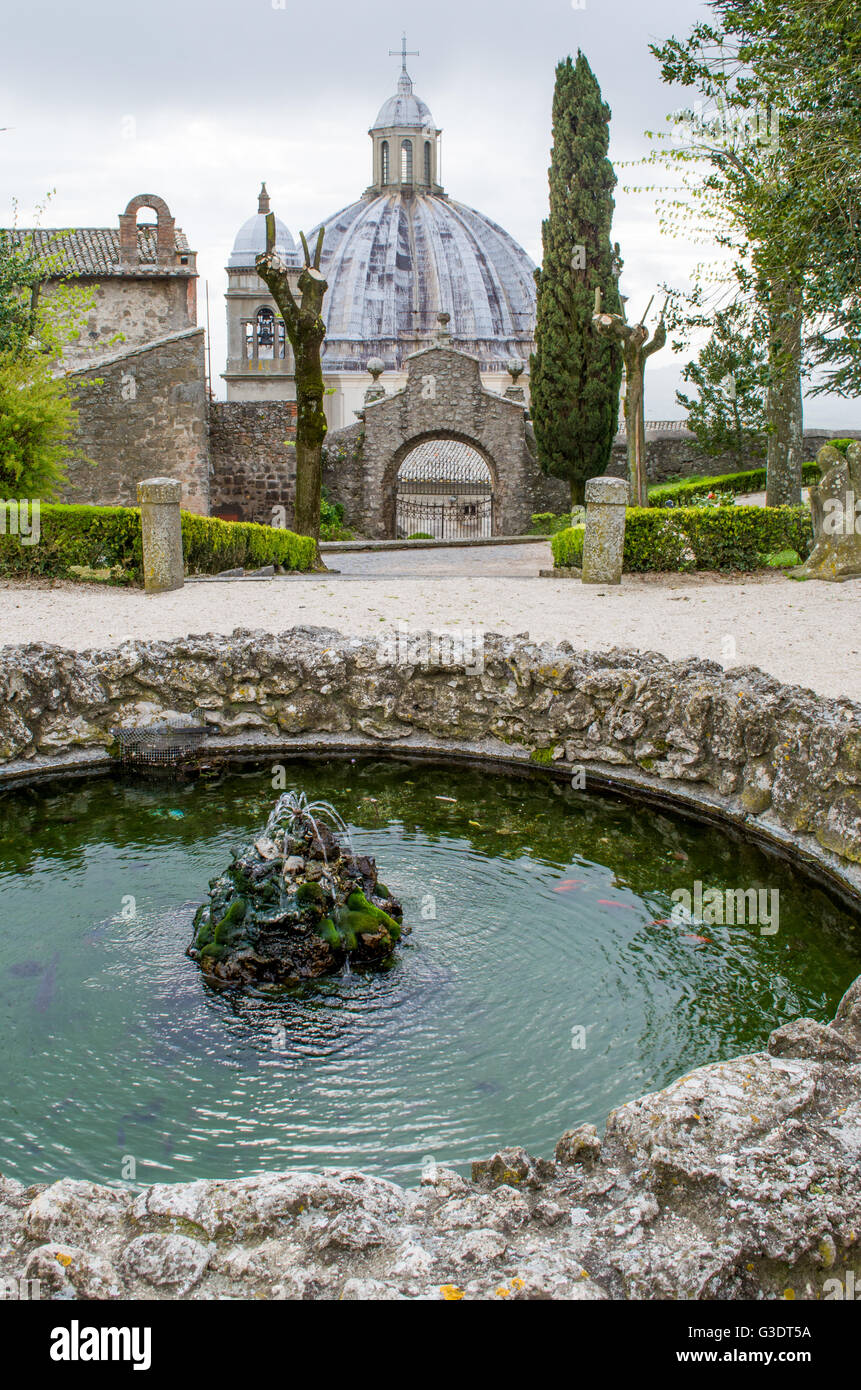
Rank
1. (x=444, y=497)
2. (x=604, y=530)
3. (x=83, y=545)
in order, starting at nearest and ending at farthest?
(x=604, y=530), (x=83, y=545), (x=444, y=497)

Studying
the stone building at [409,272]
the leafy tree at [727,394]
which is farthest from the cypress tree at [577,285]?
the stone building at [409,272]

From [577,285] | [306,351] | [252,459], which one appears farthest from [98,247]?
[306,351]

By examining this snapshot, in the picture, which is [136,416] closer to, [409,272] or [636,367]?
[636,367]

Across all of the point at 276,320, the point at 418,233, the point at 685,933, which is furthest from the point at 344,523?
the point at 418,233

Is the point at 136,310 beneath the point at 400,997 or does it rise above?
above

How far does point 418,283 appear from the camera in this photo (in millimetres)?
59594

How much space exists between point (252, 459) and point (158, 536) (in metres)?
13.4

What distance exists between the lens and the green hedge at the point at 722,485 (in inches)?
886

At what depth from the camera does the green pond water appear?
334 centimetres

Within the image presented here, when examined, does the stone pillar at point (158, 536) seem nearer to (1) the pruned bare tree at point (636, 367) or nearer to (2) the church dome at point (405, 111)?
(1) the pruned bare tree at point (636, 367)

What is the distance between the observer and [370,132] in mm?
64875

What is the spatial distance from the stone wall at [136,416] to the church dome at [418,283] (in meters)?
33.4

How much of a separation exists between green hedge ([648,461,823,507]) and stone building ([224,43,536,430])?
1091 inches

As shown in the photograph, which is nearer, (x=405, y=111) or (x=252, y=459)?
(x=252, y=459)
